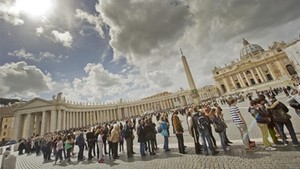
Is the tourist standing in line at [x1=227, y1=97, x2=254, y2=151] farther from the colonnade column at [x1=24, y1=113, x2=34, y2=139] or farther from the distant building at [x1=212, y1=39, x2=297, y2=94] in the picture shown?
the distant building at [x1=212, y1=39, x2=297, y2=94]

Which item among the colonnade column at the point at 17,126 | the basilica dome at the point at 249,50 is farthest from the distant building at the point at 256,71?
the colonnade column at the point at 17,126

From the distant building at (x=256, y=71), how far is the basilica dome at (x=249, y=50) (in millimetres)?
13924

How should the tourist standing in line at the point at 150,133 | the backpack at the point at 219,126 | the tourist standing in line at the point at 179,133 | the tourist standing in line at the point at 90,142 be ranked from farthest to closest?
the tourist standing in line at the point at 90,142, the tourist standing in line at the point at 150,133, the tourist standing in line at the point at 179,133, the backpack at the point at 219,126

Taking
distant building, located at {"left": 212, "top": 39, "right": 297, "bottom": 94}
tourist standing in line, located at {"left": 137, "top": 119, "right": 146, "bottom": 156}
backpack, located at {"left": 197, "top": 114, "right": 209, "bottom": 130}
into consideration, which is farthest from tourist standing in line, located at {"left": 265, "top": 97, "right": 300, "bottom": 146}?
distant building, located at {"left": 212, "top": 39, "right": 297, "bottom": 94}

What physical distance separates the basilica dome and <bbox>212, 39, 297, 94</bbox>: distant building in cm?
1392

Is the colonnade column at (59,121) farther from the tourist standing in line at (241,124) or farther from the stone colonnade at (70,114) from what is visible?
the tourist standing in line at (241,124)

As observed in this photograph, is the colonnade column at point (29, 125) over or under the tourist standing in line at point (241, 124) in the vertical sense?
over

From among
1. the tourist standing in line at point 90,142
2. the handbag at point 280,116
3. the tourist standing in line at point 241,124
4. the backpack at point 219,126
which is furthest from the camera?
the tourist standing in line at point 90,142

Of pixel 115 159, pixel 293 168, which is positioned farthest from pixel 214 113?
pixel 115 159

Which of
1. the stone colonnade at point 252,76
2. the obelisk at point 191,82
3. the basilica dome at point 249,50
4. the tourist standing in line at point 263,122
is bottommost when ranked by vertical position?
the tourist standing in line at point 263,122

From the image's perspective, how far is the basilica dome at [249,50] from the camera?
288 feet

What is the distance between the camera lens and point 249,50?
91.4 m

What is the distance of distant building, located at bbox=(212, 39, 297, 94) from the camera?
2546 inches

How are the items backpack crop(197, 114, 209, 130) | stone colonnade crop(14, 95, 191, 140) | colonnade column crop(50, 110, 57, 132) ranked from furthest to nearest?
stone colonnade crop(14, 95, 191, 140) → colonnade column crop(50, 110, 57, 132) → backpack crop(197, 114, 209, 130)
